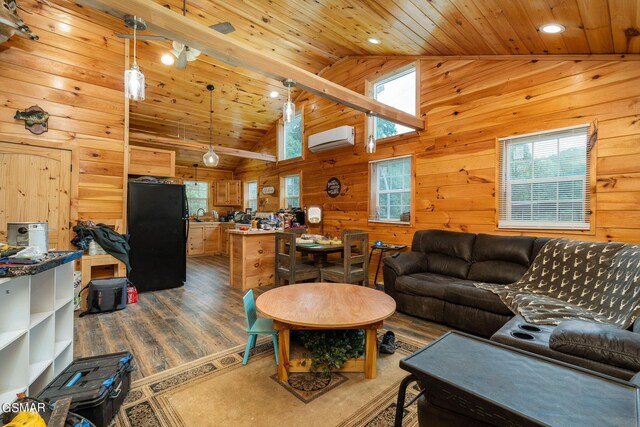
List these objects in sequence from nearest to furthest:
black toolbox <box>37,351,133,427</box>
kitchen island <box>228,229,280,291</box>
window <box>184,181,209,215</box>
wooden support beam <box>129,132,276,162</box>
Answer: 1. black toolbox <box>37,351,133,427</box>
2. kitchen island <box>228,229,280,291</box>
3. wooden support beam <box>129,132,276,162</box>
4. window <box>184,181,209,215</box>

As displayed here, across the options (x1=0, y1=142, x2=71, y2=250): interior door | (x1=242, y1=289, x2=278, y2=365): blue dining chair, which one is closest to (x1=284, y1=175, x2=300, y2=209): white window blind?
(x1=0, y1=142, x2=71, y2=250): interior door

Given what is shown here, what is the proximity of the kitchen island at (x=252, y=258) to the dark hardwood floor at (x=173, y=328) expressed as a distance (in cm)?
28

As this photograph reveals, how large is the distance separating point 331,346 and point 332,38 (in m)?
4.23

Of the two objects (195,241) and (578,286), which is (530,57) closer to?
(578,286)

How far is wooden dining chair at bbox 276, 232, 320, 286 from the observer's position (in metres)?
3.85

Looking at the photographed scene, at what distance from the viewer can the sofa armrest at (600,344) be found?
1502mm

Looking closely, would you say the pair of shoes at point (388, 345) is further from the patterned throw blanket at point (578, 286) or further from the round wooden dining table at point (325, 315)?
the patterned throw blanket at point (578, 286)

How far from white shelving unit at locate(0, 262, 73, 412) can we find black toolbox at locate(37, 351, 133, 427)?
0.44 ft

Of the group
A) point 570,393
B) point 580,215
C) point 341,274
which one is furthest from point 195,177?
point 570,393

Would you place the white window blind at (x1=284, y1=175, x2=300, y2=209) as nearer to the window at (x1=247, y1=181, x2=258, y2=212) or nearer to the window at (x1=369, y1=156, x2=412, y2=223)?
the window at (x1=247, y1=181, x2=258, y2=212)

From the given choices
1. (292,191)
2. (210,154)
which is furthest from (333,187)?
(210,154)

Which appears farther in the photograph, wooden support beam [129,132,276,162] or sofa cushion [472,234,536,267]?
wooden support beam [129,132,276,162]

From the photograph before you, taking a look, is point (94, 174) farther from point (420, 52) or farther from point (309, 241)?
point (420, 52)

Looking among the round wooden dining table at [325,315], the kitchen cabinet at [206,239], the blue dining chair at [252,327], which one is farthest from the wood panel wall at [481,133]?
the kitchen cabinet at [206,239]
